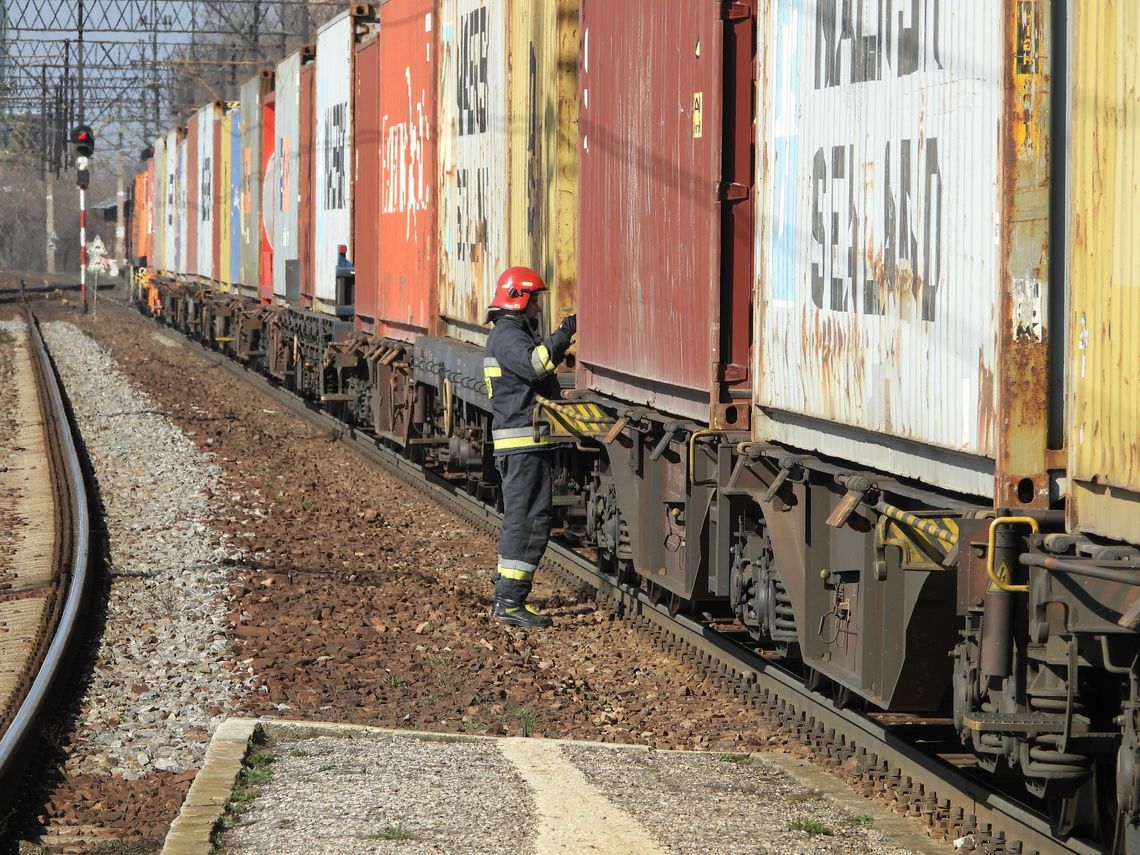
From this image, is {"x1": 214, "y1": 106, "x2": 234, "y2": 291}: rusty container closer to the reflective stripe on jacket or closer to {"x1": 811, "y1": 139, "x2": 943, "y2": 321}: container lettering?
the reflective stripe on jacket

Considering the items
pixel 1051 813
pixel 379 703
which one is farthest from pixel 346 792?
pixel 1051 813

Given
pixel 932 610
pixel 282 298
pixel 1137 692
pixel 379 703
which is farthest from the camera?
pixel 282 298

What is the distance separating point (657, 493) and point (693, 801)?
304 centimetres

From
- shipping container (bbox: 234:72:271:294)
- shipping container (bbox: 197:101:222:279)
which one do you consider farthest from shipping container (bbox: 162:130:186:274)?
shipping container (bbox: 234:72:271:294)

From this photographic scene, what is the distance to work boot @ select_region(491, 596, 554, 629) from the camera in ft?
31.6

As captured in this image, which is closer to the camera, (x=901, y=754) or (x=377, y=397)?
(x=901, y=754)

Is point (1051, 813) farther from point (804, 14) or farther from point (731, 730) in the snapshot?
point (804, 14)

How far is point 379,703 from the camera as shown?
7844 millimetres

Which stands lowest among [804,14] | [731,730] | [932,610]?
[731,730]

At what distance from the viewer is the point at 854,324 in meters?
6.22

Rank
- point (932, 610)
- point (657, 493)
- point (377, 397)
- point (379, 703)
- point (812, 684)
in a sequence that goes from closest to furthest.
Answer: point (932, 610), point (812, 684), point (379, 703), point (657, 493), point (377, 397)

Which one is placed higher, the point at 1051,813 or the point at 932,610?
the point at 932,610

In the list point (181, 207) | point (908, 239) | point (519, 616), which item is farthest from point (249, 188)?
point (908, 239)

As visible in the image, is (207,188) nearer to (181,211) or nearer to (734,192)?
(181,211)
